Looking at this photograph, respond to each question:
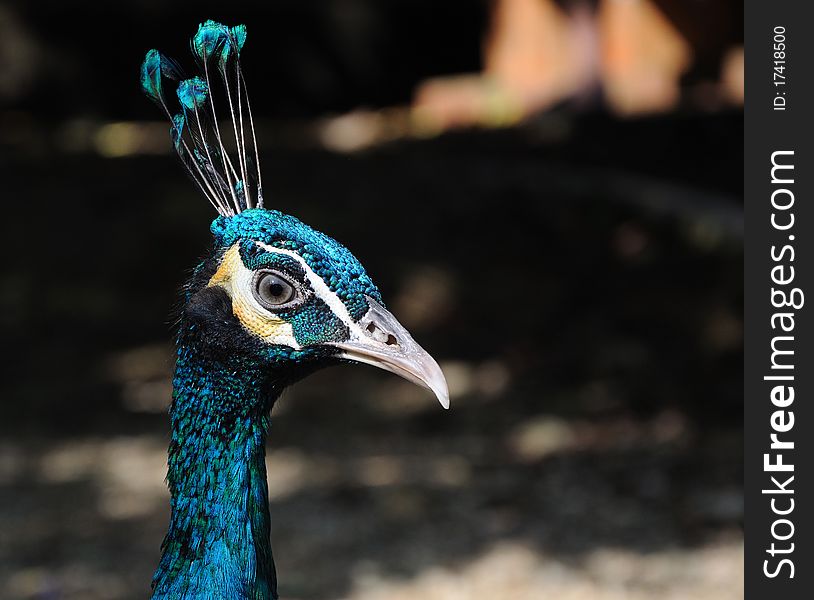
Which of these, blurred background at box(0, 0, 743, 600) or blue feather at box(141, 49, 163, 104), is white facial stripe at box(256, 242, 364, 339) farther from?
blue feather at box(141, 49, 163, 104)

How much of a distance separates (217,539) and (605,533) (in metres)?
2.29

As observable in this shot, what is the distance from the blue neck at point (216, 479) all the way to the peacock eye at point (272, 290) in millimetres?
95

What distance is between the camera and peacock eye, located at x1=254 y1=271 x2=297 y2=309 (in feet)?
4.99

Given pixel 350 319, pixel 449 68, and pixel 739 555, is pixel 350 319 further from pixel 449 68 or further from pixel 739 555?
pixel 449 68

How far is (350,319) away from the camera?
1.52 m

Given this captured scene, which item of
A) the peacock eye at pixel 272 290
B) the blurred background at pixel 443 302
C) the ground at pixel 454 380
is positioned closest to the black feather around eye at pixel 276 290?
the peacock eye at pixel 272 290

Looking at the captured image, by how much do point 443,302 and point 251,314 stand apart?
12.7ft

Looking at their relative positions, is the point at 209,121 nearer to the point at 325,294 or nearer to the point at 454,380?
the point at 325,294


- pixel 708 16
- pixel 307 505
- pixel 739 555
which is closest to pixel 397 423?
pixel 307 505

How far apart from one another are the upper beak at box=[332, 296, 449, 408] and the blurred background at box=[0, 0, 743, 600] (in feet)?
0.89

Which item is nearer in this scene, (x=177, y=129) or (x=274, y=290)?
(x=274, y=290)

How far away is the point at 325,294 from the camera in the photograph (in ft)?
4.96

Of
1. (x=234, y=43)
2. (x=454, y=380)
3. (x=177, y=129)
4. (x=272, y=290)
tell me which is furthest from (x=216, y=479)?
(x=454, y=380)

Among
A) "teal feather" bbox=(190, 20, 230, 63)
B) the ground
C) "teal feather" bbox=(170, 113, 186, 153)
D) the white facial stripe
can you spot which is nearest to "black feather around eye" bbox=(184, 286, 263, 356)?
the white facial stripe
